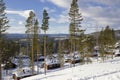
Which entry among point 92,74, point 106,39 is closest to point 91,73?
point 92,74

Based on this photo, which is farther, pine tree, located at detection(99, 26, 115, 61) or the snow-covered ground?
pine tree, located at detection(99, 26, 115, 61)

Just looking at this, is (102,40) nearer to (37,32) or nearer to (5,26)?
(37,32)

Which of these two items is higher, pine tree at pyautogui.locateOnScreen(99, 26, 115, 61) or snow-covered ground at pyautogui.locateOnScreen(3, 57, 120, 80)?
pine tree at pyautogui.locateOnScreen(99, 26, 115, 61)

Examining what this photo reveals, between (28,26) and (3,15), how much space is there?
1561 cm

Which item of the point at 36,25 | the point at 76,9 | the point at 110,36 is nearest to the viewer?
the point at 76,9

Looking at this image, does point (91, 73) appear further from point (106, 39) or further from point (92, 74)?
point (106, 39)

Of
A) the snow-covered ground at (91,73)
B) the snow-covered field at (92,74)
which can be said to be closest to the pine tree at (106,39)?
the snow-covered ground at (91,73)

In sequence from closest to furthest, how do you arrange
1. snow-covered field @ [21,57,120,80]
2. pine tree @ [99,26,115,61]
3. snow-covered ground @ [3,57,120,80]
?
snow-covered field @ [21,57,120,80], snow-covered ground @ [3,57,120,80], pine tree @ [99,26,115,61]

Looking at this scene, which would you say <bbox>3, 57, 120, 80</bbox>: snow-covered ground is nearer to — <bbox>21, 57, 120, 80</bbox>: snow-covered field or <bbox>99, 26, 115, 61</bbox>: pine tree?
<bbox>21, 57, 120, 80</bbox>: snow-covered field

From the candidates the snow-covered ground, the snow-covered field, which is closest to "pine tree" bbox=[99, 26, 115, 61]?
the snow-covered ground

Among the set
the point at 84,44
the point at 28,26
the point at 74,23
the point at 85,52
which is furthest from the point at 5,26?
the point at 85,52

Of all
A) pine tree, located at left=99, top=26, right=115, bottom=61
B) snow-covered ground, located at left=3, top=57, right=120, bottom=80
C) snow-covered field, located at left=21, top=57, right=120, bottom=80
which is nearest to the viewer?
snow-covered field, located at left=21, top=57, right=120, bottom=80

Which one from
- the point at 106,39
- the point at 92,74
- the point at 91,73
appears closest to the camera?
the point at 92,74

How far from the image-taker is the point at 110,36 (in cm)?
6600
